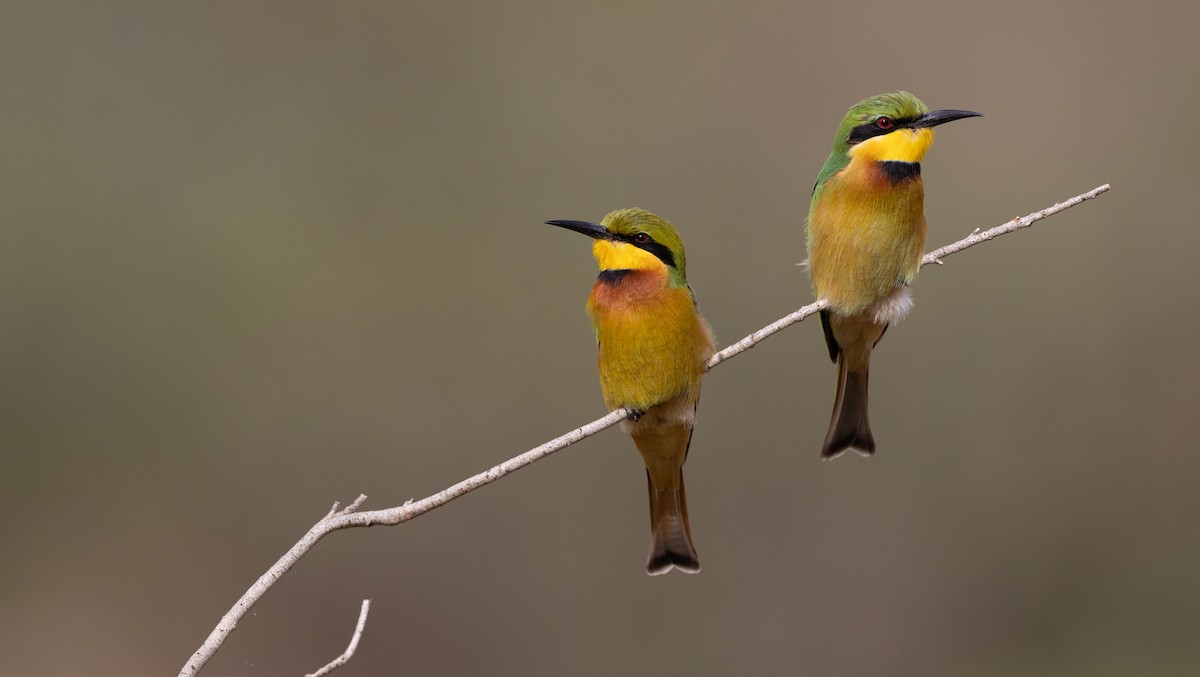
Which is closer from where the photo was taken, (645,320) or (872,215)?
(645,320)

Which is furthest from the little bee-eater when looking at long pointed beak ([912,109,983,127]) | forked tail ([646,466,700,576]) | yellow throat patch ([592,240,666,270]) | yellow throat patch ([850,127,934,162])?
long pointed beak ([912,109,983,127])

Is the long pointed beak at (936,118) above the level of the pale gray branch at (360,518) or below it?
above

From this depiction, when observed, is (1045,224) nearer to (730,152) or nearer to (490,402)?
(730,152)

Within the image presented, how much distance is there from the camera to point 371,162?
6602mm

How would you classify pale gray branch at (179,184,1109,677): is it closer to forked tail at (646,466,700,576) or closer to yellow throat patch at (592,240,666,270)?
yellow throat patch at (592,240,666,270)

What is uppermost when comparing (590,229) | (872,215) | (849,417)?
(590,229)

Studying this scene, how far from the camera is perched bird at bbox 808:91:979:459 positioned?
111 inches

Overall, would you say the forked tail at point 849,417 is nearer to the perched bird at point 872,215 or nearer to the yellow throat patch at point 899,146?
the perched bird at point 872,215

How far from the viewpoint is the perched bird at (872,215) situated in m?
2.81

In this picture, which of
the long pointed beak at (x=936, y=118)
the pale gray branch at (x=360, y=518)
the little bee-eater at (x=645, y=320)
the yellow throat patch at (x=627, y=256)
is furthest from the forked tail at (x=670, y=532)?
the long pointed beak at (x=936, y=118)

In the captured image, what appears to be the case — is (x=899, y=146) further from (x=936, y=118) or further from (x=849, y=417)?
(x=849, y=417)

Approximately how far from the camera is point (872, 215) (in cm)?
286

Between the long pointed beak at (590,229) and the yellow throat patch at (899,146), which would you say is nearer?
the long pointed beak at (590,229)

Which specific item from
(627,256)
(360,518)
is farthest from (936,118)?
(360,518)
